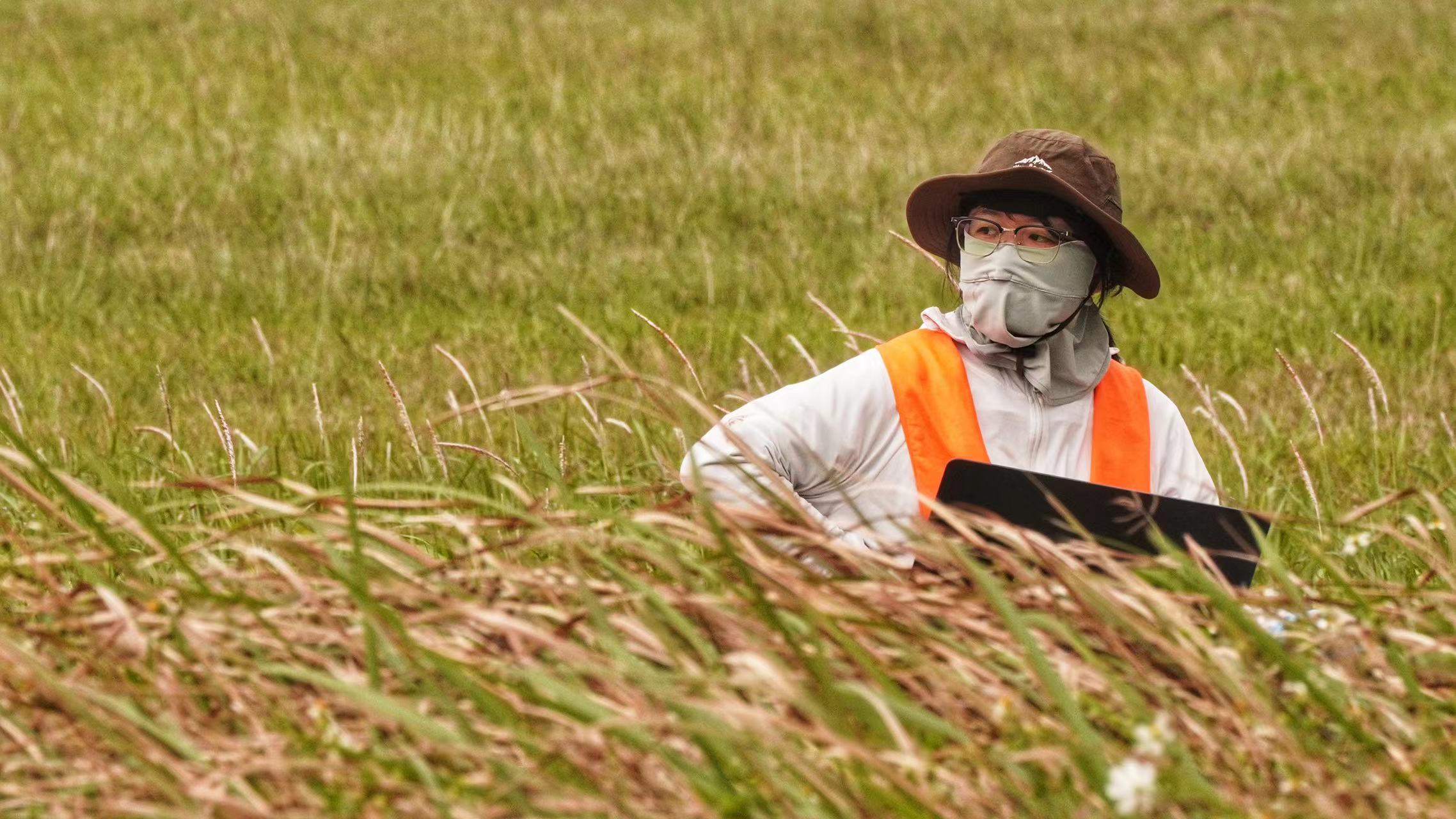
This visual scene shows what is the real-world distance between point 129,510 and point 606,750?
0.96 metres

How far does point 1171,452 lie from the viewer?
400 cm

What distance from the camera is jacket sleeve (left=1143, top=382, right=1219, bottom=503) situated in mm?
3955

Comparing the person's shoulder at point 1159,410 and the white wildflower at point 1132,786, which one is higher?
the white wildflower at point 1132,786

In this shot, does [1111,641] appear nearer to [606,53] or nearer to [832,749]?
[832,749]

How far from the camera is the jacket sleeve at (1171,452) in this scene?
13.0ft

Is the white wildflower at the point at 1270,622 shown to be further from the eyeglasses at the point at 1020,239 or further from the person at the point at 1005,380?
the eyeglasses at the point at 1020,239

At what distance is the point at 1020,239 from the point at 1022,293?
0.13 meters

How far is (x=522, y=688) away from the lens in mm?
2451

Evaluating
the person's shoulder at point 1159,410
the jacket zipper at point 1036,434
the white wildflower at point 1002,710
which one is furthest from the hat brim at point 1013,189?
the white wildflower at point 1002,710

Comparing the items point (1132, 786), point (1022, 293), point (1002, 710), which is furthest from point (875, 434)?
point (1132, 786)

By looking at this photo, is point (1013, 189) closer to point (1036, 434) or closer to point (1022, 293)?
point (1022, 293)

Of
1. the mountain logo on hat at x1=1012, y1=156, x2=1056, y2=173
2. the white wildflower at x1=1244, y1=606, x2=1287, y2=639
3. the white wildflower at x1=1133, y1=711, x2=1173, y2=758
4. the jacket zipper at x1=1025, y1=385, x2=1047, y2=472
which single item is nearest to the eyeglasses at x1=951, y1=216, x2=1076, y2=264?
the mountain logo on hat at x1=1012, y1=156, x2=1056, y2=173

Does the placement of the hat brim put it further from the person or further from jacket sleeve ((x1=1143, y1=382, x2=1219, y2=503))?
jacket sleeve ((x1=1143, y1=382, x2=1219, y2=503))

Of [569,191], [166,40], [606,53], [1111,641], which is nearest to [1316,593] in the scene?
[1111,641]
